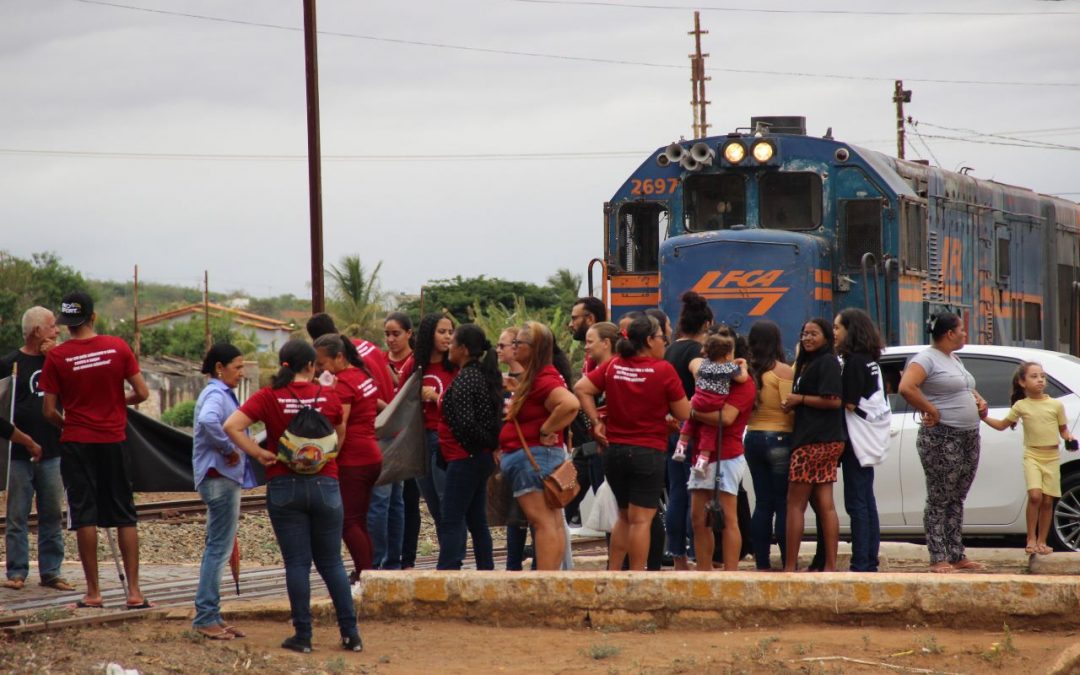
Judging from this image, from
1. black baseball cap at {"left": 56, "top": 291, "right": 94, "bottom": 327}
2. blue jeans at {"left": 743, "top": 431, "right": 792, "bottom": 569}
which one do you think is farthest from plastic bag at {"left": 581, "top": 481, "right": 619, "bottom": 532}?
black baseball cap at {"left": 56, "top": 291, "right": 94, "bottom": 327}

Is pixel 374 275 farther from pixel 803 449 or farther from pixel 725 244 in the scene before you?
pixel 803 449

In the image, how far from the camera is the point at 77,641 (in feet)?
23.6

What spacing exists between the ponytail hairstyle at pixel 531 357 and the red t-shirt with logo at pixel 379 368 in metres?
1.55

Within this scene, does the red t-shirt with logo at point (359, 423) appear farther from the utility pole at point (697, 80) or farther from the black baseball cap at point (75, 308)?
the utility pole at point (697, 80)

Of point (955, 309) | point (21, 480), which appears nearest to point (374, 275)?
point (955, 309)

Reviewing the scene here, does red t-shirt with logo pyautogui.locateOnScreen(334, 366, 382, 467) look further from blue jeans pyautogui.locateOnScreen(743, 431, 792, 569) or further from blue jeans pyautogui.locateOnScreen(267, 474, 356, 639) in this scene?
blue jeans pyautogui.locateOnScreen(743, 431, 792, 569)

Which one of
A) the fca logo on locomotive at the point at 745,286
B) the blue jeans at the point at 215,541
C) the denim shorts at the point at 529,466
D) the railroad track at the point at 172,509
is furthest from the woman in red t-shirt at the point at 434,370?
the railroad track at the point at 172,509

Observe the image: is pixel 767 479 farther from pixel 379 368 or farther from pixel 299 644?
pixel 299 644

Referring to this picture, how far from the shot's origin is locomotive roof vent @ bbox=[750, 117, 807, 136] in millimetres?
14688

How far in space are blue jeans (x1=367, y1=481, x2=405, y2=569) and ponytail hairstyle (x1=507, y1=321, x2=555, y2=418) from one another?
4.63 ft

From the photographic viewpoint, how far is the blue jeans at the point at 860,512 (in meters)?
9.20

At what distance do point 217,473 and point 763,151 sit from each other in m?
7.87

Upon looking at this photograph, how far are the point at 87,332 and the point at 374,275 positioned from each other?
41944mm

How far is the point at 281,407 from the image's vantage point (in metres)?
7.28
